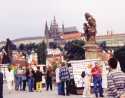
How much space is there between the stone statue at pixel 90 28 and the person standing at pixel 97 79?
6194 millimetres

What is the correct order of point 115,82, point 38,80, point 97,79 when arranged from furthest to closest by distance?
point 38,80 < point 97,79 < point 115,82

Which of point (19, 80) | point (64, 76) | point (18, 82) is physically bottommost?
point (18, 82)

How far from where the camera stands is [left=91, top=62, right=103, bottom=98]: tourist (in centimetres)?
2425

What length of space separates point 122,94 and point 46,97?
53.9 ft

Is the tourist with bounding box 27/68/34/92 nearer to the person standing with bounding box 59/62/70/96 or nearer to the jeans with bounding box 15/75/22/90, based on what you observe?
the jeans with bounding box 15/75/22/90

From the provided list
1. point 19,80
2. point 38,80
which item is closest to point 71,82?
point 38,80

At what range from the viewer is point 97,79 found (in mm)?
24578

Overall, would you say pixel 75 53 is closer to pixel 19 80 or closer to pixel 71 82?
pixel 19 80

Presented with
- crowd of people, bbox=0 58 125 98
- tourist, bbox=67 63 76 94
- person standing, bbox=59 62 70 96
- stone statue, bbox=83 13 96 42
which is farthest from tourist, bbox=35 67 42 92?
person standing, bbox=59 62 70 96

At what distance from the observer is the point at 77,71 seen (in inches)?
1045

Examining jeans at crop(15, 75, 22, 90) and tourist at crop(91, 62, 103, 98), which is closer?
tourist at crop(91, 62, 103, 98)

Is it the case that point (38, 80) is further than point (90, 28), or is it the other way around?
point (38, 80)

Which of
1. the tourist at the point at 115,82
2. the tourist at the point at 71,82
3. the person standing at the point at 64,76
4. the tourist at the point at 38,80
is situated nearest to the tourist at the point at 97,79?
the person standing at the point at 64,76

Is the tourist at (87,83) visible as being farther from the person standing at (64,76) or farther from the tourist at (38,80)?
the tourist at (38,80)
